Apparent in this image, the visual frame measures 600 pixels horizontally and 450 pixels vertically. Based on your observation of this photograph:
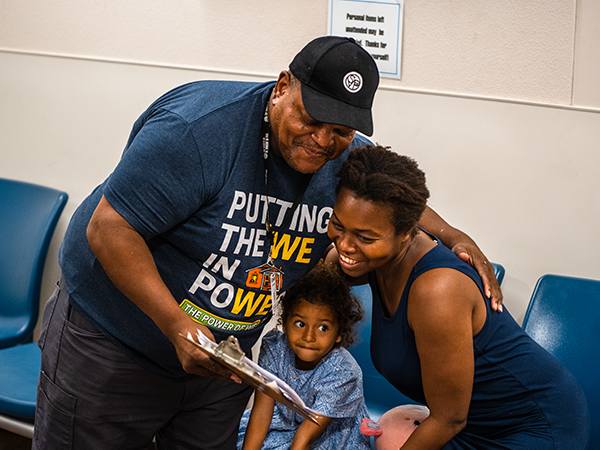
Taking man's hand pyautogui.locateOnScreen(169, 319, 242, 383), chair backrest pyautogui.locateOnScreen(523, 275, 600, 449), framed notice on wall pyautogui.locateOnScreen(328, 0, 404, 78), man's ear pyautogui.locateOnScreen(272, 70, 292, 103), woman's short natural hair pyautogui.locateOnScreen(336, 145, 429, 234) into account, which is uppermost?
framed notice on wall pyautogui.locateOnScreen(328, 0, 404, 78)

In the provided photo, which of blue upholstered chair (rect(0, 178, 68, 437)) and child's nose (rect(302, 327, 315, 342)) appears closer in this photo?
child's nose (rect(302, 327, 315, 342))

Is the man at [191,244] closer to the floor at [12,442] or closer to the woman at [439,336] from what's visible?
the woman at [439,336]

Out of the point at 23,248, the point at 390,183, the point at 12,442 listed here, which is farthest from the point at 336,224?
the point at 12,442

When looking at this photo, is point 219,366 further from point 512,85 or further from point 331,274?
point 512,85

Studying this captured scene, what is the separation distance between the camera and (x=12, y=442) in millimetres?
2654

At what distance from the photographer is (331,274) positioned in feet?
6.19

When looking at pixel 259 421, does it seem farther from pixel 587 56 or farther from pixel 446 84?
pixel 587 56

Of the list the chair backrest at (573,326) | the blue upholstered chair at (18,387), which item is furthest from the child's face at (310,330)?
the blue upholstered chair at (18,387)

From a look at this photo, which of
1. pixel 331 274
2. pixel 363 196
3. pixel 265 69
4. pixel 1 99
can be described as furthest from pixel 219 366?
pixel 1 99

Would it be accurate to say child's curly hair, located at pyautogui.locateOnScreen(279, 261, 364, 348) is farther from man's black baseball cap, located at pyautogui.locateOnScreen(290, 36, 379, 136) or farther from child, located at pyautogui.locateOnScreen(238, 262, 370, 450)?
man's black baseball cap, located at pyautogui.locateOnScreen(290, 36, 379, 136)

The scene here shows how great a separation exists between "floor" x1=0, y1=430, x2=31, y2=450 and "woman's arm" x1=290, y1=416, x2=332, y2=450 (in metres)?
1.46

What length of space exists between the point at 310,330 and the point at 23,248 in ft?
4.87

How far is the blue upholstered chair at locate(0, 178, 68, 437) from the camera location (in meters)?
2.56

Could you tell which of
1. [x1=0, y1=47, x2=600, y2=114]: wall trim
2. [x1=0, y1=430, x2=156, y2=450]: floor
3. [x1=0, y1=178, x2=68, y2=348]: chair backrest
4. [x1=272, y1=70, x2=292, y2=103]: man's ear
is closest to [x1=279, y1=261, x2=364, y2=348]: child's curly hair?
[x1=272, y1=70, x2=292, y2=103]: man's ear
